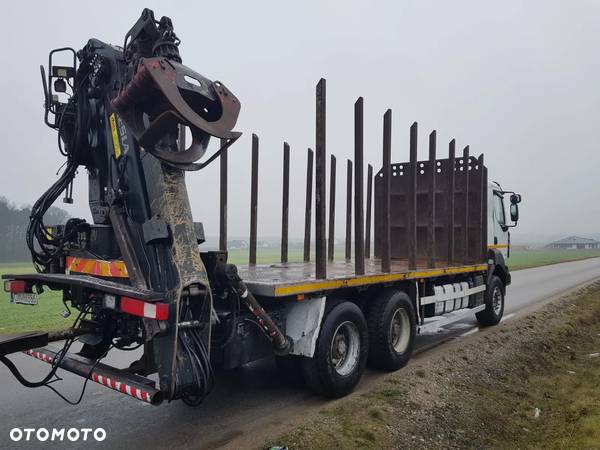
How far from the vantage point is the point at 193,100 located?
13.2 ft

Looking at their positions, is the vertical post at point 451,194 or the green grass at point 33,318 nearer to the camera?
the vertical post at point 451,194

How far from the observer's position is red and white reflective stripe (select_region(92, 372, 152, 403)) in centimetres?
358

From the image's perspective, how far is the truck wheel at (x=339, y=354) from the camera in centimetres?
497

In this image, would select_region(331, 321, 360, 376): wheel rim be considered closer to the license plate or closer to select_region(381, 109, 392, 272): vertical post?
select_region(381, 109, 392, 272): vertical post

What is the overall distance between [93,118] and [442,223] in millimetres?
6393

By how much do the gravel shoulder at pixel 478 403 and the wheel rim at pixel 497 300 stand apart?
138 centimetres

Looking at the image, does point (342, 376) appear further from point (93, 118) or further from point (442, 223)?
point (442, 223)

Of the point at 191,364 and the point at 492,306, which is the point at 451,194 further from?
the point at 191,364

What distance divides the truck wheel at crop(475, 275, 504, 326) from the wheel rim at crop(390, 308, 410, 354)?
3421 mm

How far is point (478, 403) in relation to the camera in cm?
518

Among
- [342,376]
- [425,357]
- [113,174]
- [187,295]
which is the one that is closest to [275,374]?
[342,376]

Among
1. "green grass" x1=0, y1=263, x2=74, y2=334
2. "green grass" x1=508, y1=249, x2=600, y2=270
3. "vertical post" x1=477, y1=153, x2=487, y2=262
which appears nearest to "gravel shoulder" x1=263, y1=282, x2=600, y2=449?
"vertical post" x1=477, y1=153, x2=487, y2=262

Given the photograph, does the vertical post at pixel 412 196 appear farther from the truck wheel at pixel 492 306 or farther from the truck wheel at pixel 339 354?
the truck wheel at pixel 492 306

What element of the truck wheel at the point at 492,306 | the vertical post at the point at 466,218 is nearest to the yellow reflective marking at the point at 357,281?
the vertical post at the point at 466,218
